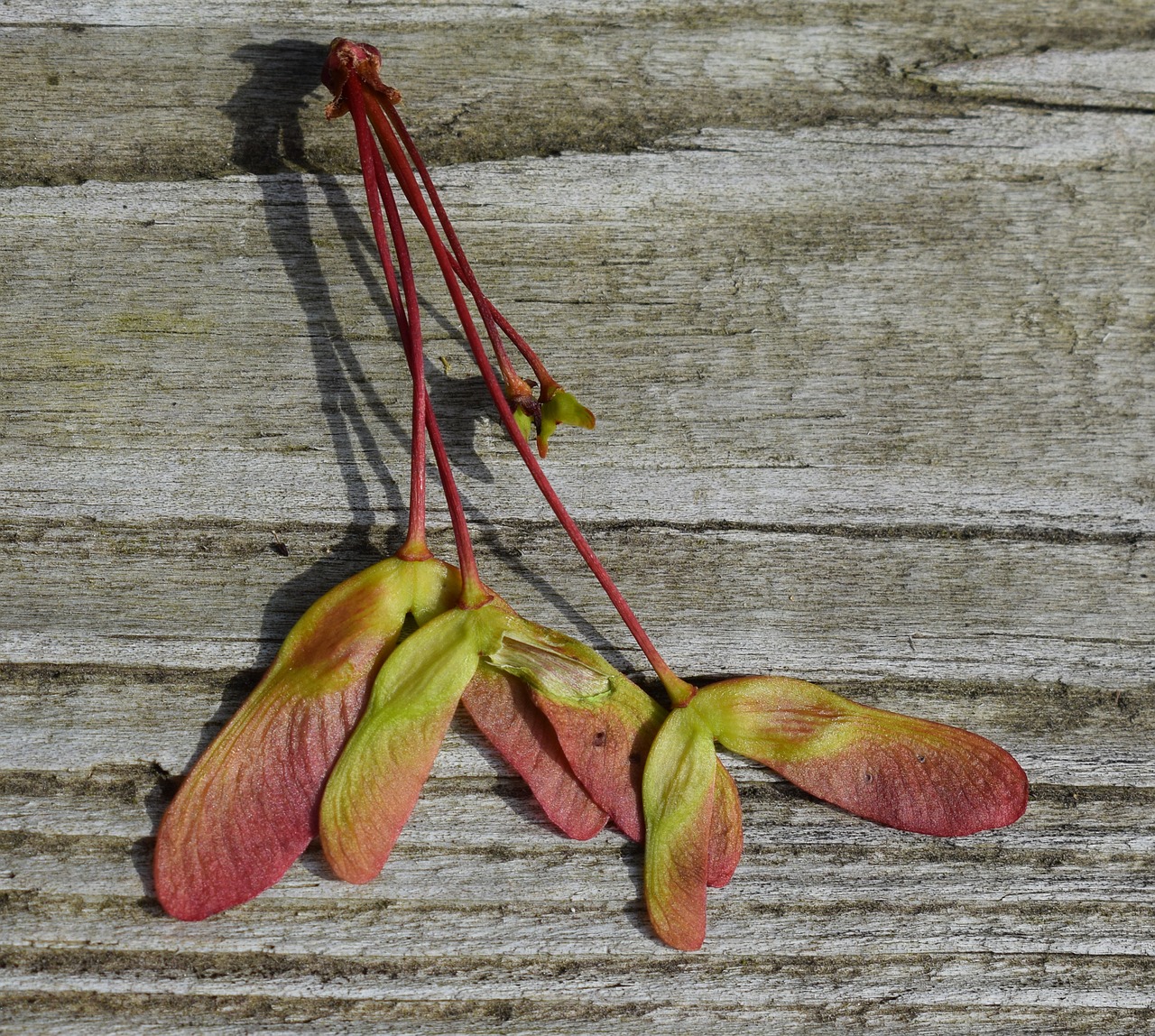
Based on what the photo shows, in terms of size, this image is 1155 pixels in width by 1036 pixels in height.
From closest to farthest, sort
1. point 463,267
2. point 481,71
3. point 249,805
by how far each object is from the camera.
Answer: point 249,805
point 463,267
point 481,71

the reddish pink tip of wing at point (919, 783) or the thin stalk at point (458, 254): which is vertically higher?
the thin stalk at point (458, 254)

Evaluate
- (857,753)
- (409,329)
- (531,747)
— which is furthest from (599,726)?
(409,329)

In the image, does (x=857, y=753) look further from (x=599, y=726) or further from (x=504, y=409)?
(x=504, y=409)

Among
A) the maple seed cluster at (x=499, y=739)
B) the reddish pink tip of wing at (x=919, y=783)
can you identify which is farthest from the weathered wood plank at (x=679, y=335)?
the reddish pink tip of wing at (x=919, y=783)

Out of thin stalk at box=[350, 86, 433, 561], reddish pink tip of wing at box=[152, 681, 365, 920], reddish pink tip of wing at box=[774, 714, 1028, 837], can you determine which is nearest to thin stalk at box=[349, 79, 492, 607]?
thin stalk at box=[350, 86, 433, 561]

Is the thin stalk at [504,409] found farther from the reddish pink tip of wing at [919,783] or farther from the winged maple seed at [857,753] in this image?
the reddish pink tip of wing at [919,783]

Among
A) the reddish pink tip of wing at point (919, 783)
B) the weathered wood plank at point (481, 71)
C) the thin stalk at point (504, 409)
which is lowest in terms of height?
the reddish pink tip of wing at point (919, 783)

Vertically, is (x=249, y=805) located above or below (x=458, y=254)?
below

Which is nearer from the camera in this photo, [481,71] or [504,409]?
[504,409]

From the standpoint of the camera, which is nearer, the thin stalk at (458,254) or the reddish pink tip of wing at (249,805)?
the reddish pink tip of wing at (249,805)
